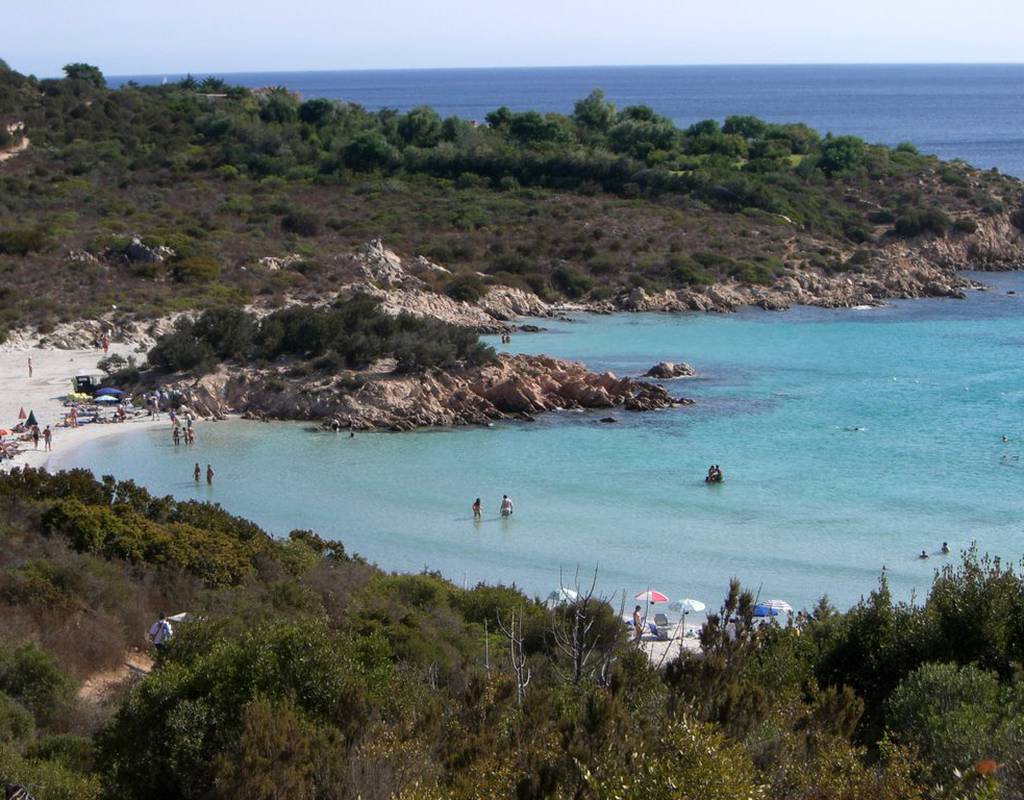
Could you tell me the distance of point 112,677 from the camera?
14.9m

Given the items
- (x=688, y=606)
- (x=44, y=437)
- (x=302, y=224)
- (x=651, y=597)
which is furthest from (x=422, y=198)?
(x=688, y=606)

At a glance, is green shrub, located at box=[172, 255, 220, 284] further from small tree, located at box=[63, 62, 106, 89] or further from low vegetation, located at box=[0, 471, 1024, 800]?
small tree, located at box=[63, 62, 106, 89]

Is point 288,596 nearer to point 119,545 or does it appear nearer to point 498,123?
point 119,545

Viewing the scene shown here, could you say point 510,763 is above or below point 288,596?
above

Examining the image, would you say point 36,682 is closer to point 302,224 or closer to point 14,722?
point 14,722

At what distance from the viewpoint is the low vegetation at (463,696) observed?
331 inches

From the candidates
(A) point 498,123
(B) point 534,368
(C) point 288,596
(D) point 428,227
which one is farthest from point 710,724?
(A) point 498,123

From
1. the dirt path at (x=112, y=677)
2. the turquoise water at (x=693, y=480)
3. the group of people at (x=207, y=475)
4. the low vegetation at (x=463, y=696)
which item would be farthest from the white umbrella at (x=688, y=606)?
the group of people at (x=207, y=475)

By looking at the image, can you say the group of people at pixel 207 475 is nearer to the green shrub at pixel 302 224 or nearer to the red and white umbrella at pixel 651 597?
the red and white umbrella at pixel 651 597

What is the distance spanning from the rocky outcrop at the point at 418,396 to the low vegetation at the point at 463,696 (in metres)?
14.5

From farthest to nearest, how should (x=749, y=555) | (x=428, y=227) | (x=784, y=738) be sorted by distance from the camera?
1. (x=428, y=227)
2. (x=749, y=555)
3. (x=784, y=738)

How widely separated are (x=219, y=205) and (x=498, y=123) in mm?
26360

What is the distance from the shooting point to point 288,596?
16.1 m

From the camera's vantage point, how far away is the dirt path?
1418 centimetres
